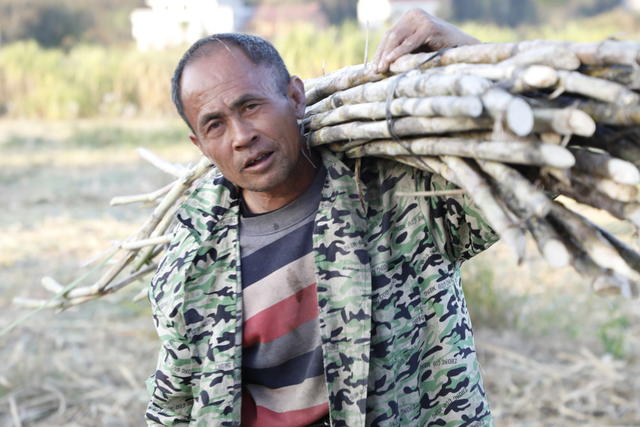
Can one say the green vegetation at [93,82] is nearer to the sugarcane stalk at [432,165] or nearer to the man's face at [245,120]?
the man's face at [245,120]

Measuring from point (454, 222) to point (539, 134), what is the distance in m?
0.47

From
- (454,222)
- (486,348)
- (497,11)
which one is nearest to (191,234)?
(454,222)

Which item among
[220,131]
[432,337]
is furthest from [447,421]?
[220,131]

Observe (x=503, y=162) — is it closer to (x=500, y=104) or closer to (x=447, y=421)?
(x=500, y=104)

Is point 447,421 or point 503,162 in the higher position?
point 503,162

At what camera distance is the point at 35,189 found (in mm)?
9203

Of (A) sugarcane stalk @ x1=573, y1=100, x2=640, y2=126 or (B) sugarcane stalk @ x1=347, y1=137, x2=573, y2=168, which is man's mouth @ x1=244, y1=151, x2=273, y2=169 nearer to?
(B) sugarcane stalk @ x1=347, y1=137, x2=573, y2=168

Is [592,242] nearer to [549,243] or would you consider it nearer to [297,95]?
[549,243]

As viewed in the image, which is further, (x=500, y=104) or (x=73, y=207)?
(x=73, y=207)

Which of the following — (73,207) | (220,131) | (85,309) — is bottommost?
(220,131)

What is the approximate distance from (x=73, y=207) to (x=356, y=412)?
7133 mm

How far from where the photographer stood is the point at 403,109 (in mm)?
1522

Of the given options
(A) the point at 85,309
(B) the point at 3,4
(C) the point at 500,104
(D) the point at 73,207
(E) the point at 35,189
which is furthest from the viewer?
(B) the point at 3,4

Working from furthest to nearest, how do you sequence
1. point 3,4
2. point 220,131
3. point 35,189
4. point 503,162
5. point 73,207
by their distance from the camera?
point 3,4 < point 35,189 < point 73,207 < point 220,131 < point 503,162
